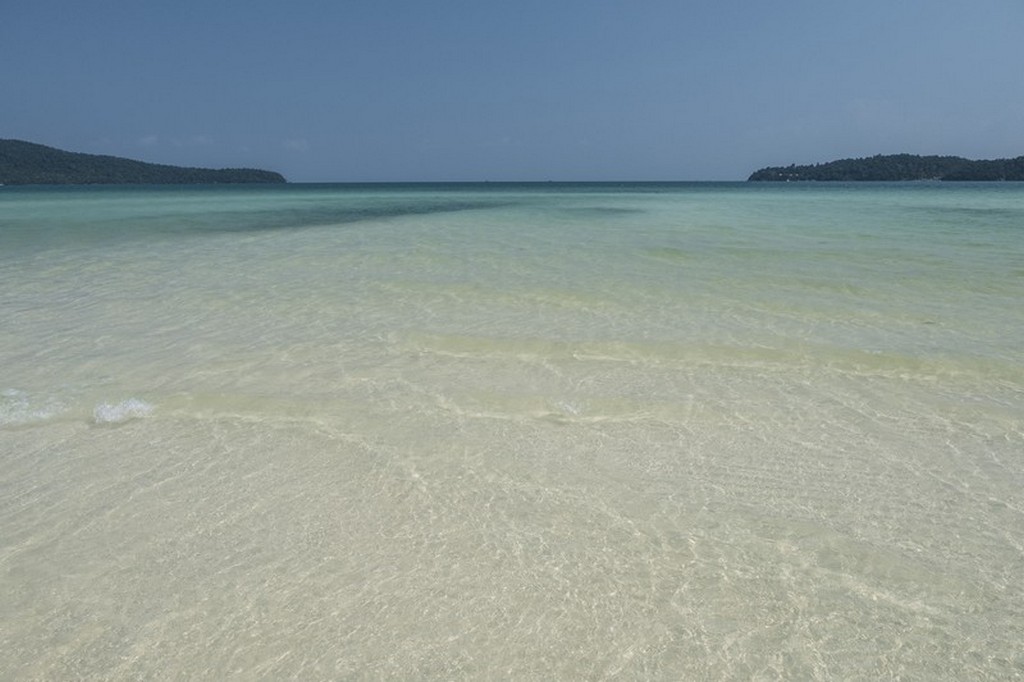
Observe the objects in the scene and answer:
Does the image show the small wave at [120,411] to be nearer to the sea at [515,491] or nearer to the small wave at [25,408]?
the sea at [515,491]

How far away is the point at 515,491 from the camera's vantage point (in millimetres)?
2975

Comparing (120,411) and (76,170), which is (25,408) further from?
(76,170)

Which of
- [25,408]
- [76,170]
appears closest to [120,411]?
[25,408]

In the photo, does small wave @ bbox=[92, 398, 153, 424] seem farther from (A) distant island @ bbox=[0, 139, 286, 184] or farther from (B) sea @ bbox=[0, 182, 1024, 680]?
(A) distant island @ bbox=[0, 139, 286, 184]

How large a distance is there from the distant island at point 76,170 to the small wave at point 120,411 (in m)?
116

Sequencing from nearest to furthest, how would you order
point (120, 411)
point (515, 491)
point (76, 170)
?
point (515, 491)
point (120, 411)
point (76, 170)

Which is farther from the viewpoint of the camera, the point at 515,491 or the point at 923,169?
the point at 923,169

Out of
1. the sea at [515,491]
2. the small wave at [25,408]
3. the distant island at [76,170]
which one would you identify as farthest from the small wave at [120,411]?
the distant island at [76,170]

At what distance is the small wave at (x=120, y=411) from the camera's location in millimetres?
3777

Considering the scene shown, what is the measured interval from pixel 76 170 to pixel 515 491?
12600 centimetres

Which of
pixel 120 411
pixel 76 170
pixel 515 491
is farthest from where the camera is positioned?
pixel 76 170

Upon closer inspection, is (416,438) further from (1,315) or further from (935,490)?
(1,315)

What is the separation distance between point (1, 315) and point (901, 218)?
21.8 metres

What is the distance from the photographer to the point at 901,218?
19.8 meters
